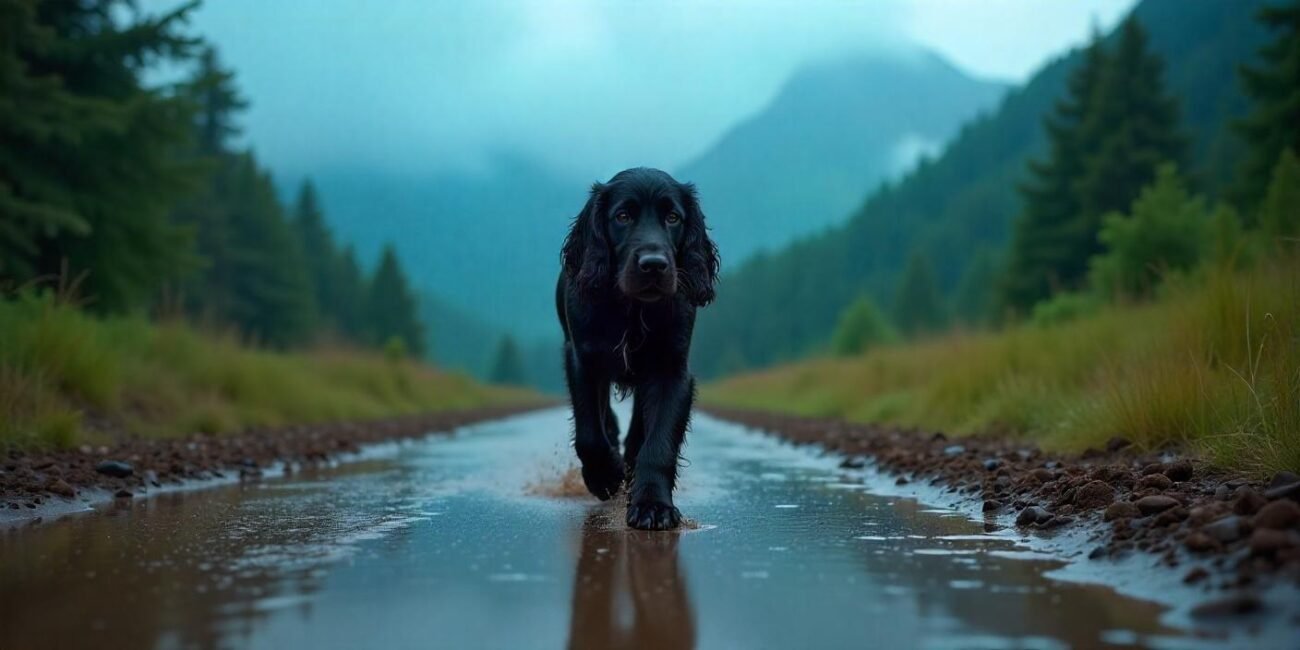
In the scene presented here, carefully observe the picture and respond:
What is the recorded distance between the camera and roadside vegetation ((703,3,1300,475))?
613cm

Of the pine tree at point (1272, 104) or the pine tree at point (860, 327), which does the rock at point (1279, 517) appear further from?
the pine tree at point (860, 327)

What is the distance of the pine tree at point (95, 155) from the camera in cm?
1334

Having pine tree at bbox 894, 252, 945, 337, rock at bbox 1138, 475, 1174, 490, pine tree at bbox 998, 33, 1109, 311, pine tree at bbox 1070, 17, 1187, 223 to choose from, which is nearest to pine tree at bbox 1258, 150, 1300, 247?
rock at bbox 1138, 475, 1174, 490

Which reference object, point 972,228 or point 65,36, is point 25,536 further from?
point 972,228

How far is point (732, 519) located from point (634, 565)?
1.49 m

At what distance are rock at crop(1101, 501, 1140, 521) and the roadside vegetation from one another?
0.74 meters

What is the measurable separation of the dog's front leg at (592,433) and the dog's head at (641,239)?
545mm

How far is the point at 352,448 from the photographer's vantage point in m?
11.2

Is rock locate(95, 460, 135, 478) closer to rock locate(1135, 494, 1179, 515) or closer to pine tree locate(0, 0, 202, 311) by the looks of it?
rock locate(1135, 494, 1179, 515)

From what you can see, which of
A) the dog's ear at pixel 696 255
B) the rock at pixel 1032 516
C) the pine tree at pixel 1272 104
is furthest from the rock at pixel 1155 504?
the pine tree at pixel 1272 104

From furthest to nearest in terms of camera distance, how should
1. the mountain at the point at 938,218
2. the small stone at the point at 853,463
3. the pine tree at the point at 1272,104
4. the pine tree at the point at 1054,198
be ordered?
the mountain at the point at 938,218 < the pine tree at the point at 1054,198 < the pine tree at the point at 1272,104 < the small stone at the point at 853,463

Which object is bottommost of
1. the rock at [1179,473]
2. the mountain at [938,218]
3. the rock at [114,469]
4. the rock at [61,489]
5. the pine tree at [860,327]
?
the rock at [61,489]

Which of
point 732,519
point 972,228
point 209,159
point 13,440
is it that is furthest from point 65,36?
point 972,228

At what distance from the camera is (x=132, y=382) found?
11.5 meters
